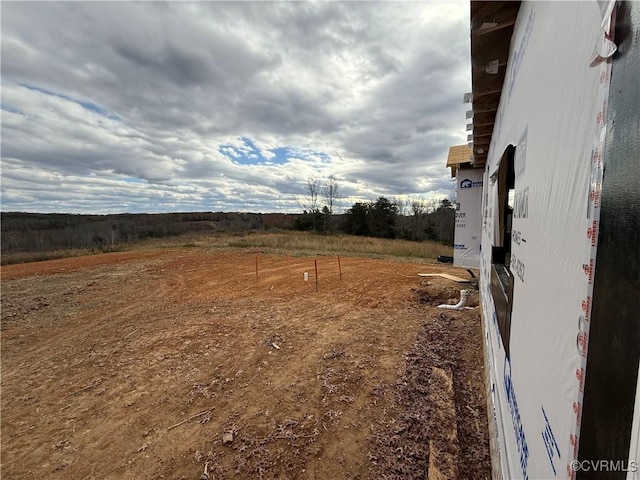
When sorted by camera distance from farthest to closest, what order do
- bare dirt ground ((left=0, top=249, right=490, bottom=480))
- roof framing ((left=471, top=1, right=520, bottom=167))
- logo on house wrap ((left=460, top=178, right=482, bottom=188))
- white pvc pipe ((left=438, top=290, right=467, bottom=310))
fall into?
logo on house wrap ((left=460, top=178, right=482, bottom=188)), white pvc pipe ((left=438, top=290, right=467, bottom=310)), bare dirt ground ((left=0, top=249, right=490, bottom=480)), roof framing ((left=471, top=1, right=520, bottom=167))

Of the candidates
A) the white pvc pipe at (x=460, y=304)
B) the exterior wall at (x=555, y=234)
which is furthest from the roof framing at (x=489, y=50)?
the white pvc pipe at (x=460, y=304)

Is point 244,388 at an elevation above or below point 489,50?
below

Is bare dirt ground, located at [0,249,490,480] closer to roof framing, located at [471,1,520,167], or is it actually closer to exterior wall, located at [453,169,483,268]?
exterior wall, located at [453,169,483,268]

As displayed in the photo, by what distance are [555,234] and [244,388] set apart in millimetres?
3980

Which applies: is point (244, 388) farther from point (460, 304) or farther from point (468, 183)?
point (468, 183)

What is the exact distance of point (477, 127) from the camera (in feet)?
18.1

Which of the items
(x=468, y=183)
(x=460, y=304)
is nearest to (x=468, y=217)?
(x=468, y=183)

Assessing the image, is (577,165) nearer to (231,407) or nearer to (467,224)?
(231,407)

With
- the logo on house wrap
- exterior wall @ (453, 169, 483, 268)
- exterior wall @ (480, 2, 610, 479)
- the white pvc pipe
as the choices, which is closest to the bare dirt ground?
the white pvc pipe

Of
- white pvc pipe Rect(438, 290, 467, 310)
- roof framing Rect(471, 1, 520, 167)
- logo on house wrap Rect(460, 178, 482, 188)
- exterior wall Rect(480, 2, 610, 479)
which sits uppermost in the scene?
roof framing Rect(471, 1, 520, 167)

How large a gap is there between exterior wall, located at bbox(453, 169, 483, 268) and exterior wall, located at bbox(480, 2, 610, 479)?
8.34 m

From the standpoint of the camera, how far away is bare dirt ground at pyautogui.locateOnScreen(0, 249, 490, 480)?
2840 millimetres

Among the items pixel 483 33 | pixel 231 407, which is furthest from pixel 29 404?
pixel 483 33

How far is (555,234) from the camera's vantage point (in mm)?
1130
